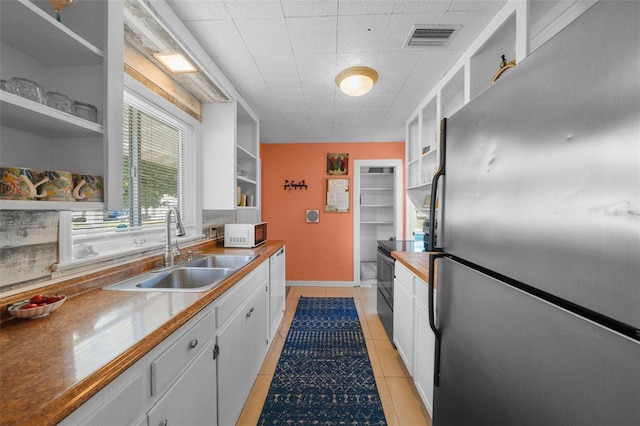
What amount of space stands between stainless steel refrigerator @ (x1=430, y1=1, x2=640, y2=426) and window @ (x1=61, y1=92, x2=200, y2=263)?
1.65 metres

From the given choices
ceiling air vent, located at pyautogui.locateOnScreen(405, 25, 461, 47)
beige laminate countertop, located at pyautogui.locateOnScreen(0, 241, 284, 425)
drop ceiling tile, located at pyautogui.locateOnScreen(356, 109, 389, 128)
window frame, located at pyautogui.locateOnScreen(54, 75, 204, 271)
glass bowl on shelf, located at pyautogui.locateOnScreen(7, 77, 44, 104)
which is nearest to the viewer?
beige laminate countertop, located at pyautogui.locateOnScreen(0, 241, 284, 425)

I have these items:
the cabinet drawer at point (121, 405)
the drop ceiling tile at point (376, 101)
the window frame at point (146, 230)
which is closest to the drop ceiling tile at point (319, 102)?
the drop ceiling tile at point (376, 101)

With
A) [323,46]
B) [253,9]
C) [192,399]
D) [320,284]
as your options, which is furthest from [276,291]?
[253,9]

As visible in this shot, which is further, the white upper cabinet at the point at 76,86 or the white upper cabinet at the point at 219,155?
the white upper cabinet at the point at 219,155

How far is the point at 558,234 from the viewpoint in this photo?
527 millimetres

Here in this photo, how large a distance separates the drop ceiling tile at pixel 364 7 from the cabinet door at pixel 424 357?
1851 millimetres

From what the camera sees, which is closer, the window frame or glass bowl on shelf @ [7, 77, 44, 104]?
glass bowl on shelf @ [7, 77, 44, 104]

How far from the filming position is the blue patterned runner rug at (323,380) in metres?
1.70

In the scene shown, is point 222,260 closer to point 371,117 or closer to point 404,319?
point 404,319

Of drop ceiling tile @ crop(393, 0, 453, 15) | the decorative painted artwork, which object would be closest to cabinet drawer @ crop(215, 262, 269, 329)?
drop ceiling tile @ crop(393, 0, 453, 15)

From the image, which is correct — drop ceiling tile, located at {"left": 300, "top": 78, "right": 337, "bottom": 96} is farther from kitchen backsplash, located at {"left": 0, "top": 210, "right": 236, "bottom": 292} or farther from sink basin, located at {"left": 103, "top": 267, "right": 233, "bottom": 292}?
kitchen backsplash, located at {"left": 0, "top": 210, "right": 236, "bottom": 292}

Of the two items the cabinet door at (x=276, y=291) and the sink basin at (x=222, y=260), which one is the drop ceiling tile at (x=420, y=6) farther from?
the cabinet door at (x=276, y=291)

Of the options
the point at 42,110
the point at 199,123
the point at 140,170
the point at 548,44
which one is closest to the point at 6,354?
the point at 42,110

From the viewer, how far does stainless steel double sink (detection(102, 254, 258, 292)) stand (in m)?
1.39
